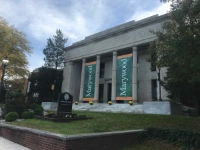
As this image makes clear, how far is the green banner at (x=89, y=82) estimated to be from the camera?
32853 millimetres

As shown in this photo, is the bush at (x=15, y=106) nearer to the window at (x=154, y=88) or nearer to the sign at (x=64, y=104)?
the sign at (x=64, y=104)

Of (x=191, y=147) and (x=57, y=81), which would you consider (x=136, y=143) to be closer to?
(x=191, y=147)

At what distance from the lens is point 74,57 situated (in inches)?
1521

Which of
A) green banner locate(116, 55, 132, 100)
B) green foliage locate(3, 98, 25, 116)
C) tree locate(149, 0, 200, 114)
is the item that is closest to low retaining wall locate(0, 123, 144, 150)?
tree locate(149, 0, 200, 114)

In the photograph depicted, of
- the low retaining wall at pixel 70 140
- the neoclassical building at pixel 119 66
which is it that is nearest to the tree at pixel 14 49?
the neoclassical building at pixel 119 66

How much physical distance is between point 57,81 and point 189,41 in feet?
115

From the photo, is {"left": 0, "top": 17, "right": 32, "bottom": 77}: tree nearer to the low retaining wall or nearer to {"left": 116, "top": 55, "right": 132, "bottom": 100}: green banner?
{"left": 116, "top": 55, "right": 132, "bottom": 100}: green banner

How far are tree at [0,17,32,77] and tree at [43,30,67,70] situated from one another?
15.7 ft

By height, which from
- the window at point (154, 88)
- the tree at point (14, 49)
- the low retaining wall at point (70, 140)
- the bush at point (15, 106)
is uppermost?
the tree at point (14, 49)

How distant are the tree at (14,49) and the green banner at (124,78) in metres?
19.8

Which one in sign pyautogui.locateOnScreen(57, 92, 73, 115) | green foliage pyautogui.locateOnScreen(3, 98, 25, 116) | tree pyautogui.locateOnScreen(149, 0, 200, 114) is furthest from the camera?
green foliage pyautogui.locateOnScreen(3, 98, 25, 116)

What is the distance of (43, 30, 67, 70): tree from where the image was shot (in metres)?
42.0

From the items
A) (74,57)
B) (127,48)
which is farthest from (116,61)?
(74,57)

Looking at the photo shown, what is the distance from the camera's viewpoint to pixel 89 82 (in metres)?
33.7
